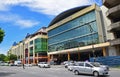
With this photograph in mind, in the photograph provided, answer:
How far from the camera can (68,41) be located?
227ft

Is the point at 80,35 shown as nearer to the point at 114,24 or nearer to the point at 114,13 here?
the point at 114,13

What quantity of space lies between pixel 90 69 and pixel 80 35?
1547 inches

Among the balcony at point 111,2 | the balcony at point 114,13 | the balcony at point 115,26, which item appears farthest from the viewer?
the balcony at point 111,2

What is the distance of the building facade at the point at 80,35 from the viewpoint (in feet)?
180

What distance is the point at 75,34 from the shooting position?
213 feet

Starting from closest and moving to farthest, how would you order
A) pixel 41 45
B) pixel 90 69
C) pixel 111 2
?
pixel 90 69, pixel 111 2, pixel 41 45

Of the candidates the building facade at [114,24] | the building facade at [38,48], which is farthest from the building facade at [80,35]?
the building facade at [38,48]

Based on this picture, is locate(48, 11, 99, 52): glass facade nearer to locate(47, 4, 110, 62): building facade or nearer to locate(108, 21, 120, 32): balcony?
locate(47, 4, 110, 62): building facade

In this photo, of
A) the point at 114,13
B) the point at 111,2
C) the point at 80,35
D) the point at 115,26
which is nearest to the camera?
the point at 115,26

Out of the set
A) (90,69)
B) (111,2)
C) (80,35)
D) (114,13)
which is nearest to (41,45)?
(80,35)

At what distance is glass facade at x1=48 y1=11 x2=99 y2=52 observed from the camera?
5650 cm

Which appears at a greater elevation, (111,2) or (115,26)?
(111,2)

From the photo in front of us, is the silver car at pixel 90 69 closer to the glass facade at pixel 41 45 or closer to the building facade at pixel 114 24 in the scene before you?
the building facade at pixel 114 24

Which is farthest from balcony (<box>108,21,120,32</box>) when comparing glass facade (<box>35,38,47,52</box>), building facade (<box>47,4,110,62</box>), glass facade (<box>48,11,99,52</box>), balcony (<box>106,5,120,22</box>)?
glass facade (<box>35,38,47,52</box>)
